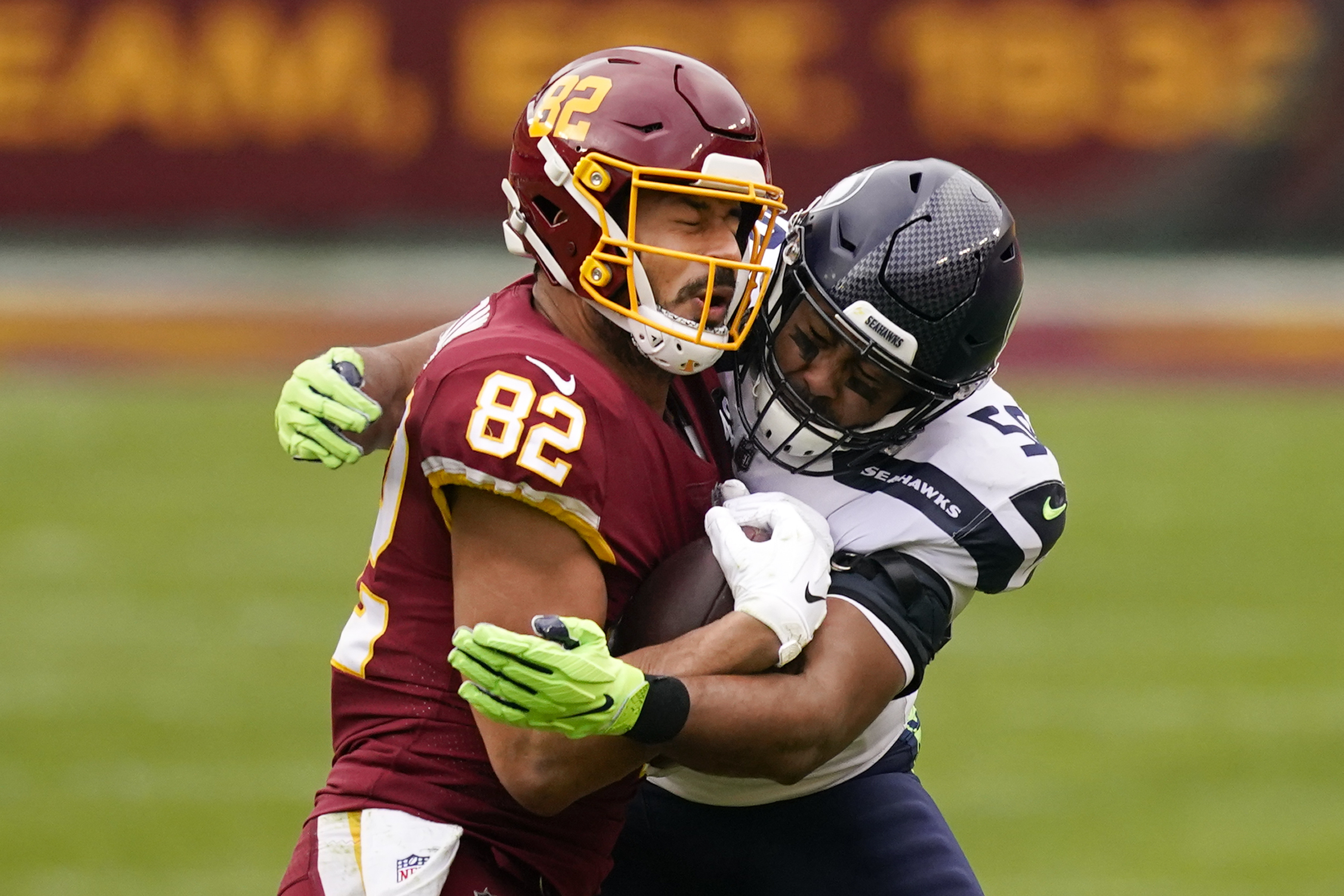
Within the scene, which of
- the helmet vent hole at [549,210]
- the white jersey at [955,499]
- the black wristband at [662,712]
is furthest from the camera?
the white jersey at [955,499]

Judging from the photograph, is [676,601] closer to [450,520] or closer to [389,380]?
[450,520]

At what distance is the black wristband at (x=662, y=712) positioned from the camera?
281cm

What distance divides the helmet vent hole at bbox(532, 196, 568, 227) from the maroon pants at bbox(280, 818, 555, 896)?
3.48ft

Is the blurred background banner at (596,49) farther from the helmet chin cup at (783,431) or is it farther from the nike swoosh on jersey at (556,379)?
the nike swoosh on jersey at (556,379)

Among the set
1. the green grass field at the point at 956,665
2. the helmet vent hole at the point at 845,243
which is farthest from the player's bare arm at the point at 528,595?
the green grass field at the point at 956,665

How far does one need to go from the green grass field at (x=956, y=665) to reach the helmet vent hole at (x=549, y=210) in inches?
120

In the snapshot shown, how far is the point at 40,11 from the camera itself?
1431cm

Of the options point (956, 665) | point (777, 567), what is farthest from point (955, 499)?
point (956, 665)

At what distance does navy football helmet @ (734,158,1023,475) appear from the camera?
10.9ft

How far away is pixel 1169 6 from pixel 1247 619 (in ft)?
25.6

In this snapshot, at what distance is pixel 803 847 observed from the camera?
12.1 feet

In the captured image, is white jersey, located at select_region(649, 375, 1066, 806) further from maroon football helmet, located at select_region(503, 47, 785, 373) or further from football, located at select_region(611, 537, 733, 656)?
maroon football helmet, located at select_region(503, 47, 785, 373)

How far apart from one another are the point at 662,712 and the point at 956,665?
5.24 metres

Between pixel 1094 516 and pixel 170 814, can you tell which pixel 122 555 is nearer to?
pixel 170 814
